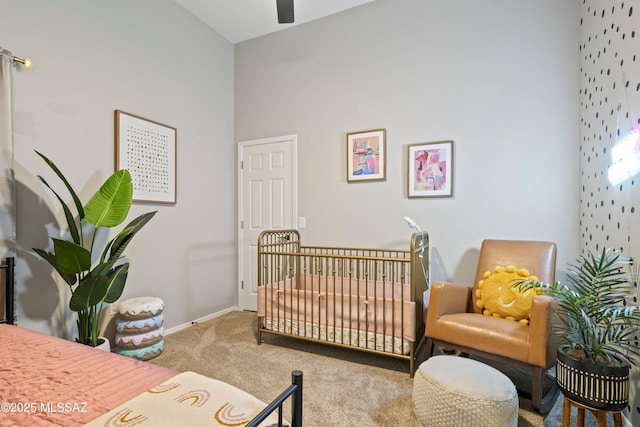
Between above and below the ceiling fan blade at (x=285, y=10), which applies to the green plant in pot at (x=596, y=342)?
below

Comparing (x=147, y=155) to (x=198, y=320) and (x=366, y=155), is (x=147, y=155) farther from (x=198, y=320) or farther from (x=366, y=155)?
(x=366, y=155)

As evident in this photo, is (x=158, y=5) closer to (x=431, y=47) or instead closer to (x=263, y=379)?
(x=431, y=47)

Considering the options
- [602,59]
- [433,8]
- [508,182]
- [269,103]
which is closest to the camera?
[602,59]

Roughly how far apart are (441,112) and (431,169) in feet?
1.75

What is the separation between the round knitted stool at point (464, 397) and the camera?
1342 mm

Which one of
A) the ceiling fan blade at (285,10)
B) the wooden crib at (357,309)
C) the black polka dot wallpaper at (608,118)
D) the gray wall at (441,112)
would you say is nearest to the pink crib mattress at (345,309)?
the wooden crib at (357,309)

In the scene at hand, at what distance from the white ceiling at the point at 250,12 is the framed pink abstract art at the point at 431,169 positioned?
64.9 inches

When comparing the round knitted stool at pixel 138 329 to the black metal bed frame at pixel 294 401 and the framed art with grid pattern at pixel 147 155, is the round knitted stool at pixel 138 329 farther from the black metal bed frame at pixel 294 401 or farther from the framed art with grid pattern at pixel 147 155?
the black metal bed frame at pixel 294 401

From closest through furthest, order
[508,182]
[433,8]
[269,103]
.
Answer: [508,182] < [433,8] < [269,103]

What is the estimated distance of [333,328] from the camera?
237cm

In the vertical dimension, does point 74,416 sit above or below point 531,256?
below

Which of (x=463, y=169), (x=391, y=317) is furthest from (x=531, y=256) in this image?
(x=391, y=317)

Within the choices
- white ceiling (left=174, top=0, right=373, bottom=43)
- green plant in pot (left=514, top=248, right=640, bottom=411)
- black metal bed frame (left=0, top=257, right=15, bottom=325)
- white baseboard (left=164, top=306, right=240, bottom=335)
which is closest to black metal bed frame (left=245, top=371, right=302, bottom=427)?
green plant in pot (left=514, top=248, right=640, bottom=411)

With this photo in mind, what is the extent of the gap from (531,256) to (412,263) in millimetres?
943
